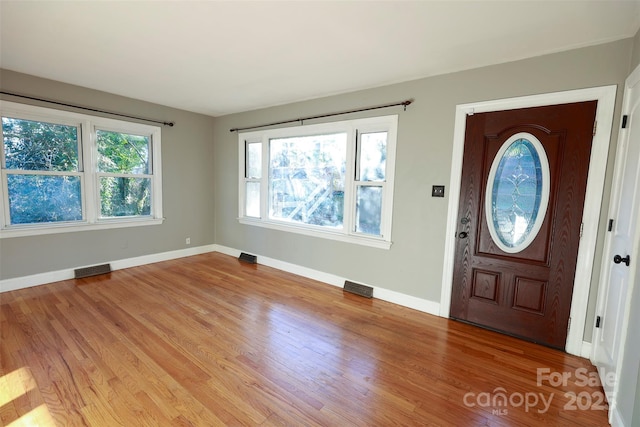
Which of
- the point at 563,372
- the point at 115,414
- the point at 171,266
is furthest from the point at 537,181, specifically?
the point at 171,266

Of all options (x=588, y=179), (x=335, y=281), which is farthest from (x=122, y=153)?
(x=588, y=179)

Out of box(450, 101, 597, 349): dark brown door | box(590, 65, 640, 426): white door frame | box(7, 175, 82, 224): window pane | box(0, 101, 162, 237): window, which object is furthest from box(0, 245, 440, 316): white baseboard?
box(590, 65, 640, 426): white door frame

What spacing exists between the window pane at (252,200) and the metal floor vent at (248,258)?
2.24 ft

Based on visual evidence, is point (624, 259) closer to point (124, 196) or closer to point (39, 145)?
point (124, 196)

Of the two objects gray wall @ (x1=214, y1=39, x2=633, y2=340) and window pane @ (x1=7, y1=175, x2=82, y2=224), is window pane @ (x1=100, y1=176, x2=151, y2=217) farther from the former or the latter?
gray wall @ (x1=214, y1=39, x2=633, y2=340)

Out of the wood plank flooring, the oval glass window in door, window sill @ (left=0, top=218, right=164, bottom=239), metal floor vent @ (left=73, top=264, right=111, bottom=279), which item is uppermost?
the oval glass window in door

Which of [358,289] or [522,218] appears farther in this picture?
[358,289]

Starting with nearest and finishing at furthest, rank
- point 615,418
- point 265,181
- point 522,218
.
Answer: point 615,418, point 522,218, point 265,181

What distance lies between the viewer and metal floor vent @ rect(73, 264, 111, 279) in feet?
12.9

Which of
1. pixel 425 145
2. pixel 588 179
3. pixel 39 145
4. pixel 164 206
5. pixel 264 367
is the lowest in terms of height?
pixel 264 367

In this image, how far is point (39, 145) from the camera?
3576mm

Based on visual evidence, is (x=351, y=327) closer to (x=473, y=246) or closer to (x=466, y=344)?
(x=466, y=344)

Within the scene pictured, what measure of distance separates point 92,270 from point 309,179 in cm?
327

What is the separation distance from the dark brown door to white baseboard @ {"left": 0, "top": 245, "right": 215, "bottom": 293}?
171 inches
